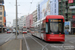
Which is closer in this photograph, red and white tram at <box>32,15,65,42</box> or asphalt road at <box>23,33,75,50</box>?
asphalt road at <box>23,33,75,50</box>

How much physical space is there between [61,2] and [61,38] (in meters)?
46.8

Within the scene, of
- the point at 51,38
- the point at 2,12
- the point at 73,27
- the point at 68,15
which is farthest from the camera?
the point at 2,12

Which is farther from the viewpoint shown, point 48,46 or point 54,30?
point 54,30

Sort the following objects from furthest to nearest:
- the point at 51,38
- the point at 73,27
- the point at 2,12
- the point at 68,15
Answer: the point at 2,12
the point at 68,15
the point at 73,27
the point at 51,38

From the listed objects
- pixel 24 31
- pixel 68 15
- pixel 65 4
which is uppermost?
pixel 65 4

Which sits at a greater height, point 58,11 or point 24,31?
point 58,11

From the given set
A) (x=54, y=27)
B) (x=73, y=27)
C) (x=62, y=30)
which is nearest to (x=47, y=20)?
(x=54, y=27)

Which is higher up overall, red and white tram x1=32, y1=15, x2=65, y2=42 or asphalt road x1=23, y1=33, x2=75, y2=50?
red and white tram x1=32, y1=15, x2=65, y2=42

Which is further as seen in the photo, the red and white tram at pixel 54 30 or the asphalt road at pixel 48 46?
the red and white tram at pixel 54 30

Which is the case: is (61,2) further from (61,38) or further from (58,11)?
(61,38)

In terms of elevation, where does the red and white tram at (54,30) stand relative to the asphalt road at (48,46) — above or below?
above

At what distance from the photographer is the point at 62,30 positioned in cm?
1573

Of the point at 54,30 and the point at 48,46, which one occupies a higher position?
the point at 54,30

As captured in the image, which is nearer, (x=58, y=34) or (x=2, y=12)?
(x=58, y=34)
